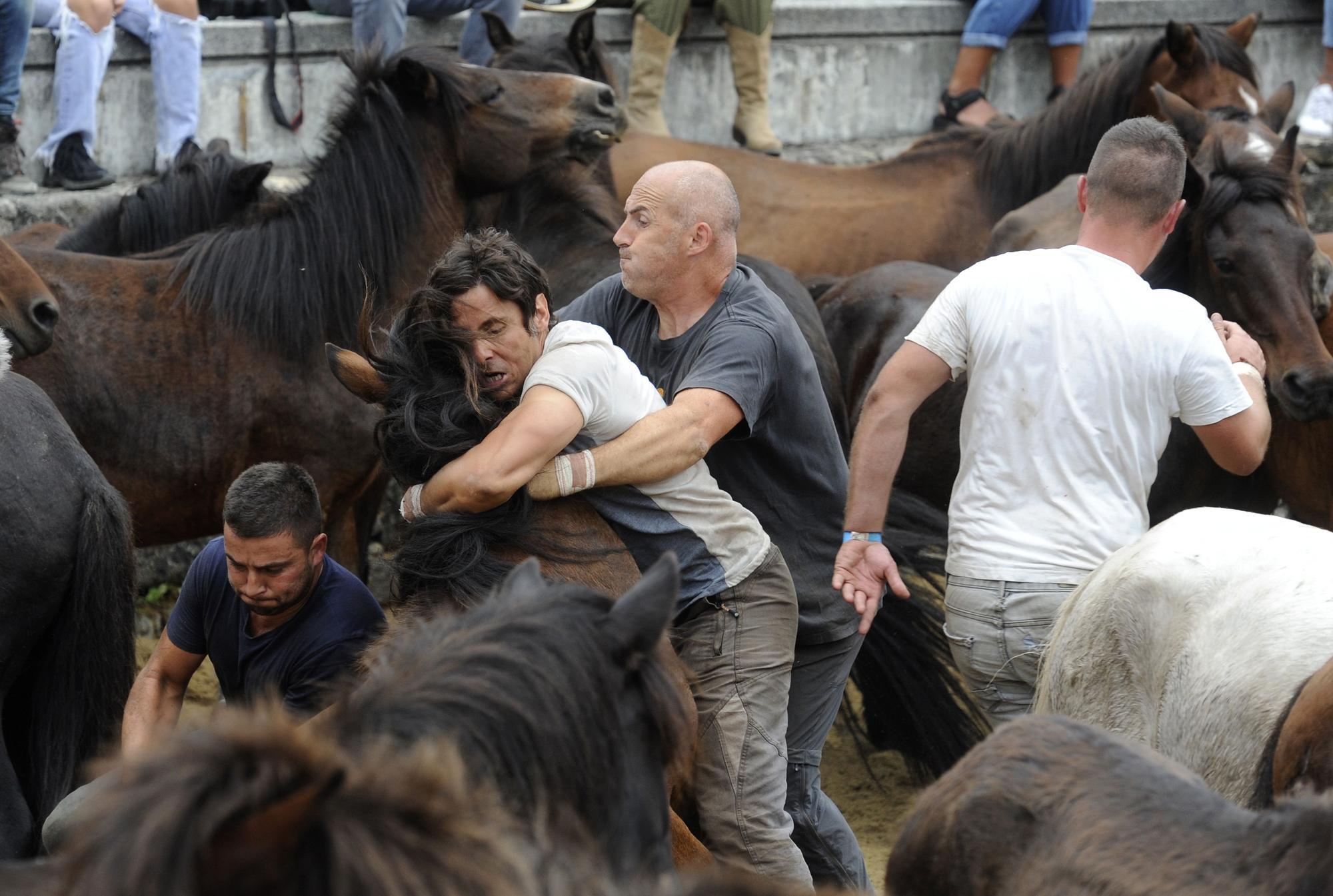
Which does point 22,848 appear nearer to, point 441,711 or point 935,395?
point 441,711

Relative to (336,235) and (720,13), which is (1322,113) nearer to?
(720,13)

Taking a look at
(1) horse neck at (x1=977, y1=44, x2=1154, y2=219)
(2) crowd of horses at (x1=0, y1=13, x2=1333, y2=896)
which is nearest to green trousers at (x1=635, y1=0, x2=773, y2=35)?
(2) crowd of horses at (x1=0, y1=13, x2=1333, y2=896)

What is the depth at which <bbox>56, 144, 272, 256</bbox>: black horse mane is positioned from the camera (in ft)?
17.6

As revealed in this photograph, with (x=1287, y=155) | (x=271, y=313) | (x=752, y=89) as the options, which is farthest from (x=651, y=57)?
(x=1287, y=155)

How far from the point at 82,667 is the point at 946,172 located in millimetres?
5242

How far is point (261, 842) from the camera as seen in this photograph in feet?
3.89

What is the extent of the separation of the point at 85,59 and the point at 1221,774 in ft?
18.5

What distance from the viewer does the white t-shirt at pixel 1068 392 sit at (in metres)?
3.18

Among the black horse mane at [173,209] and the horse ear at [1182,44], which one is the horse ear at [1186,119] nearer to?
the horse ear at [1182,44]

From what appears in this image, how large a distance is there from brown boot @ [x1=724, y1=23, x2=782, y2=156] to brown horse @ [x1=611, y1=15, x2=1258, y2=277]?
0.86 meters

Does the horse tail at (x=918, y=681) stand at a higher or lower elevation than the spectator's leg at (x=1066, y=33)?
lower

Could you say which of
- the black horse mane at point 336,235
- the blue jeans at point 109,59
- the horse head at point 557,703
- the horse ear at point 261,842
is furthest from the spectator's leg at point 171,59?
the horse ear at point 261,842

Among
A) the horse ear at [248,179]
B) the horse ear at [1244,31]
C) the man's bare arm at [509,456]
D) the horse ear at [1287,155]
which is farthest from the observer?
the horse ear at [1244,31]

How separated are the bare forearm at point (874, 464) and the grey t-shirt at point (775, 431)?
0.08 meters
